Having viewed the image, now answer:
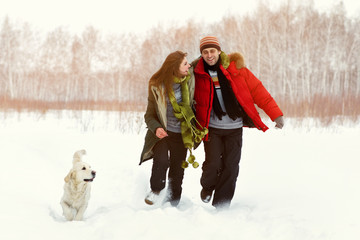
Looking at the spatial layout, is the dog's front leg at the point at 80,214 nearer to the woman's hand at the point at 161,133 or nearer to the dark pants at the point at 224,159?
the woman's hand at the point at 161,133

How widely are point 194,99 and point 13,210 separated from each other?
188 cm

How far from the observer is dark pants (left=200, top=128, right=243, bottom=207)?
321cm

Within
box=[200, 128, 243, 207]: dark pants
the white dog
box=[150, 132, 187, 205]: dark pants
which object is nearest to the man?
box=[200, 128, 243, 207]: dark pants

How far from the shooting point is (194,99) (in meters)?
3.25

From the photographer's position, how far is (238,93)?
10.4ft

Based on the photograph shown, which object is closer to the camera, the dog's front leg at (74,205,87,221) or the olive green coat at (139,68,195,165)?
the dog's front leg at (74,205,87,221)

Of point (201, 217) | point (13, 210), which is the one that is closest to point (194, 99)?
point (201, 217)

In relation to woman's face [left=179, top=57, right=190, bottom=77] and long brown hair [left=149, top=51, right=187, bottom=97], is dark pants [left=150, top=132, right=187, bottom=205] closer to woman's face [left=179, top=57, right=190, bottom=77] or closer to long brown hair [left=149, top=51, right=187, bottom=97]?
long brown hair [left=149, top=51, right=187, bottom=97]

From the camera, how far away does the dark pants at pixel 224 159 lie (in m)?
3.21

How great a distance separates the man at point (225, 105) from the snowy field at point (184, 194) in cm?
47

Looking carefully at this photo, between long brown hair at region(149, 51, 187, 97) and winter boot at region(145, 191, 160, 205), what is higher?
long brown hair at region(149, 51, 187, 97)

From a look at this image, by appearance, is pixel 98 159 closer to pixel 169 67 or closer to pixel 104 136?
pixel 104 136

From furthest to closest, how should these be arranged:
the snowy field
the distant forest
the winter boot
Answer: the distant forest → the winter boot → the snowy field

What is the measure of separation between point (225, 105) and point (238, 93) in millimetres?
177
